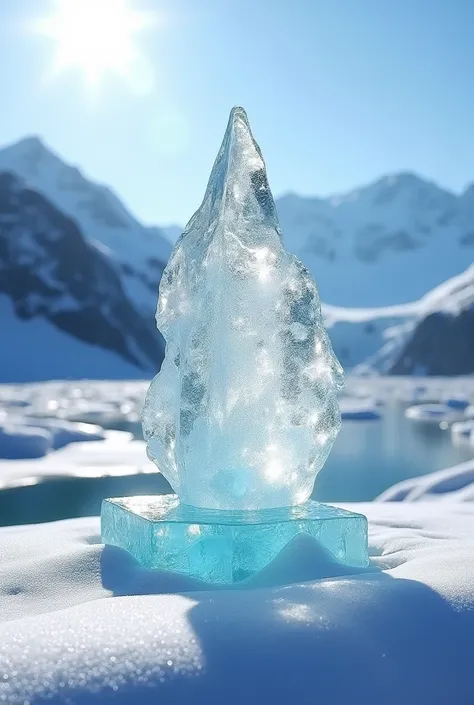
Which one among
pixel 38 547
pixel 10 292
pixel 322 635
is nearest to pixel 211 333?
pixel 38 547

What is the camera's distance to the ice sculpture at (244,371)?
4.52 m

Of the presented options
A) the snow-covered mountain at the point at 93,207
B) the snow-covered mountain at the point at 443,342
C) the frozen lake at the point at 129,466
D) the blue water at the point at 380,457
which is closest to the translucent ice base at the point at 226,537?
the frozen lake at the point at 129,466

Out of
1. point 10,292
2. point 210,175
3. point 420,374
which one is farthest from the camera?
point 420,374

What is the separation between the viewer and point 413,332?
8406 centimetres

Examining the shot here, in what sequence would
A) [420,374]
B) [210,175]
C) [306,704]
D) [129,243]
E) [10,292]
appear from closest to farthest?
[306,704] < [210,175] < [10,292] < [420,374] < [129,243]

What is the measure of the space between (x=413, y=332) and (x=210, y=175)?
81235 mm

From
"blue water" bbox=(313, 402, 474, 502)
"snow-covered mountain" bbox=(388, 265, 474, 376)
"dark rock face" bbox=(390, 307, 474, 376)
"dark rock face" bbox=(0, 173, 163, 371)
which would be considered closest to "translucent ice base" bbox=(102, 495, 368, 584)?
"blue water" bbox=(313, 402, 474, 502)

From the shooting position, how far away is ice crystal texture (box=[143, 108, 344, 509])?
454cm

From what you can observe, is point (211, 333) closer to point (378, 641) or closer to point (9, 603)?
point (9, 603)

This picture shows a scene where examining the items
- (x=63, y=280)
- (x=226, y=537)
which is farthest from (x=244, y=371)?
(x=63, y=280)

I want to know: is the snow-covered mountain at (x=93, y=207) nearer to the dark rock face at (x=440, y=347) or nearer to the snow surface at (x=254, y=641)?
the dark rock face at (x=440, y=347)

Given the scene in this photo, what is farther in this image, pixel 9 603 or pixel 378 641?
pixel 9 603

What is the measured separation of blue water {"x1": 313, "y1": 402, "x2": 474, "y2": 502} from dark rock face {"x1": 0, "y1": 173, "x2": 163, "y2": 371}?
2162 inches

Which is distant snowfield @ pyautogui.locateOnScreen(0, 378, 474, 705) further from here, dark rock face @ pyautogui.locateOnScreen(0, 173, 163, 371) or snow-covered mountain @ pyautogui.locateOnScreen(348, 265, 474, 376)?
snow-covered mountain @ pyautogui.locateOnScreen(348, 265, 474, 376)
